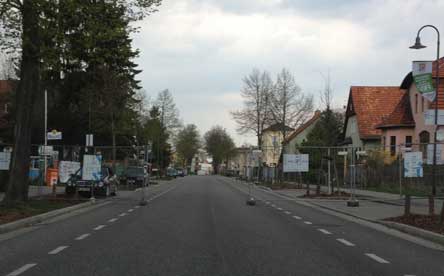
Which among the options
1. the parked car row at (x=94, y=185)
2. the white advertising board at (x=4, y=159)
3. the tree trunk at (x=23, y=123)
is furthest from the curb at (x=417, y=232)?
the white advertising board at (x=4, y=159)

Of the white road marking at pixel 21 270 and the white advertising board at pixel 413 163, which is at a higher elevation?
the white advertising board at pixel 413 163

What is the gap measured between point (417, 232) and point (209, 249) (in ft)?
19.4

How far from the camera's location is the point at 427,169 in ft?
92.3

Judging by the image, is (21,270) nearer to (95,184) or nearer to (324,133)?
(95,184)

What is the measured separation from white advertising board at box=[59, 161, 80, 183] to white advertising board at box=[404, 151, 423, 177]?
1495 cm

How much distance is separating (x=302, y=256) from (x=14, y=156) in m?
12.9

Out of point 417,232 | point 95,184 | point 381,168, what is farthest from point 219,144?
point 417,232

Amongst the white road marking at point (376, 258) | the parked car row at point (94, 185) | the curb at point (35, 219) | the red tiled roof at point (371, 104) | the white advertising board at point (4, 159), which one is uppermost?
the red tiled roof at point (371, 104)

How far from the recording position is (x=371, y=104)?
60.2m

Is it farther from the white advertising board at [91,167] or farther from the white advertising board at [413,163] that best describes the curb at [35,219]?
the white advertising board at [413,163]

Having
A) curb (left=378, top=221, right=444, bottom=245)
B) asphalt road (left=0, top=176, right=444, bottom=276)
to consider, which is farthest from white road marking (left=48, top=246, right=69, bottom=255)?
curb (left=378, top=221, right=444, bottom=245)

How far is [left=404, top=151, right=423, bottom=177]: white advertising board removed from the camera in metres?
24.8

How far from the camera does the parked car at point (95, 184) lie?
92.5ft

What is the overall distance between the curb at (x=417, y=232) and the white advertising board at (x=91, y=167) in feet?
45.1
